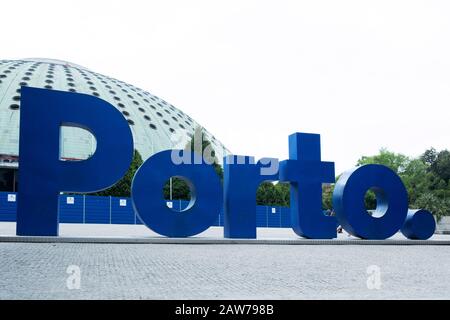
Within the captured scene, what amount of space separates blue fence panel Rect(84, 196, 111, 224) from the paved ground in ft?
94.7

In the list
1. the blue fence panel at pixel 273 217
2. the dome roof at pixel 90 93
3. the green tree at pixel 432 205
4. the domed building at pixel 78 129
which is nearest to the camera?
the green tree at pixel 432 205

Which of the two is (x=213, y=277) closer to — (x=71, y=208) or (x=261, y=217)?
(x=71, y=208)

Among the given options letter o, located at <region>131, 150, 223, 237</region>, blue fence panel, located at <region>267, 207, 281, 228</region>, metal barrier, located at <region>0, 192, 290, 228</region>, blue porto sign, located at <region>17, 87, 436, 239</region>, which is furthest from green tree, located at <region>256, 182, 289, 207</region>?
letter o, located at <region>131, 150, 223, 237</region>

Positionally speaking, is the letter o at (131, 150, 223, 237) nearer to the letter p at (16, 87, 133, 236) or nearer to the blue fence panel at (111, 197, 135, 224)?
the letter p at (16, 87, 133, 236)

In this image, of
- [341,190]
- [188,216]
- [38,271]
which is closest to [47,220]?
[188,216]

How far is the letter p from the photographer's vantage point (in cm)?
1399

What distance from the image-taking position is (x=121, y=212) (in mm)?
40281

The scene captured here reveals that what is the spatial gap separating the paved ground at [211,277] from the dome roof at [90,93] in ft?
150

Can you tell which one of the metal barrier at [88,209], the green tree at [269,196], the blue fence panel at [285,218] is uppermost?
the green tree at [269,196]

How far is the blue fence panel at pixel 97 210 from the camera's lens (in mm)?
38844

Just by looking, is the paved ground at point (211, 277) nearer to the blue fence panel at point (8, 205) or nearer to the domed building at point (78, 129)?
the blue fence panel at point (8, 205)

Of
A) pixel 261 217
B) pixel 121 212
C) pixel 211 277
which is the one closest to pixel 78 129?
pixel 121 212

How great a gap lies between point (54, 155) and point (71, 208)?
25.0m

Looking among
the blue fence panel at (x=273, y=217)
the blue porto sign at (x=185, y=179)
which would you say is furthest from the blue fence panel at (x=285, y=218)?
the blue porto sign at (x=185, y=179)
